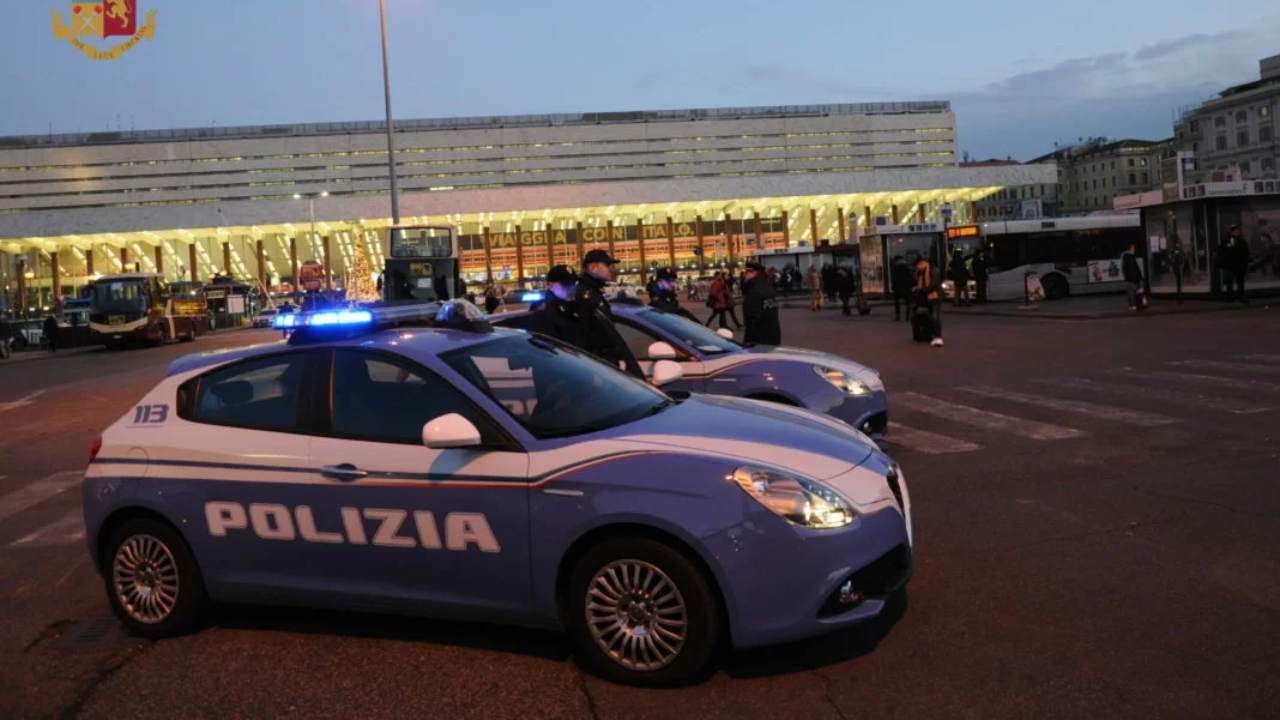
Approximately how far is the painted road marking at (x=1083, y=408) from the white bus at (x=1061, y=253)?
26127mm

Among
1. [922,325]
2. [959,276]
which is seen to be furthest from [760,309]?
[959,276]

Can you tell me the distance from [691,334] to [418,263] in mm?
32526

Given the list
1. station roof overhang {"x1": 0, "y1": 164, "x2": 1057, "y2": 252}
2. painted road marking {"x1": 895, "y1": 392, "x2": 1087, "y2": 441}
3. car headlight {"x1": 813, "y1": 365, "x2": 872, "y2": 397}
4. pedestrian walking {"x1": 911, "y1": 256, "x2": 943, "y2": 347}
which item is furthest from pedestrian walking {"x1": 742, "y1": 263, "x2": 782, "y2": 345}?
station roof overhang {"x1": 0, "y1": 164, "x2": 1057, "y2": 252}

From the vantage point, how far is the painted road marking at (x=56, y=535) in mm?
7957

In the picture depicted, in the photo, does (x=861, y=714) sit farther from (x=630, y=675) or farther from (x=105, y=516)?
(x=105, y=516)

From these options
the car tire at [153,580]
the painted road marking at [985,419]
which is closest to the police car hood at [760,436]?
the car tire at [153,580]

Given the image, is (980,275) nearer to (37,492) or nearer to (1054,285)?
(1054,285)

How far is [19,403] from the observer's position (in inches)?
803

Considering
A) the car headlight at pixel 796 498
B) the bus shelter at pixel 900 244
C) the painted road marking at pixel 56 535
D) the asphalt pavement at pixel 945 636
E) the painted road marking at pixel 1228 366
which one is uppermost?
the bus shelter at pixel 900 244

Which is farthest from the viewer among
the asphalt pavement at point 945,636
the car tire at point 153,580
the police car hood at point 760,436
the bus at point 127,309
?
the bus at point 127,309

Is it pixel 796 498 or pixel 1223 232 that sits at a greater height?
pixel 1223 232

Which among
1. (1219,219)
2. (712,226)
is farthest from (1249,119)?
(1219,219)

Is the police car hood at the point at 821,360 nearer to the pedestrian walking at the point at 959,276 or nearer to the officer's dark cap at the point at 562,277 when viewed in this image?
the officer's dark cap at the point at 562,277

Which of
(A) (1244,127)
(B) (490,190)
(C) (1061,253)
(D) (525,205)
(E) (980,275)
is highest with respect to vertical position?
(A) (1244,127)
